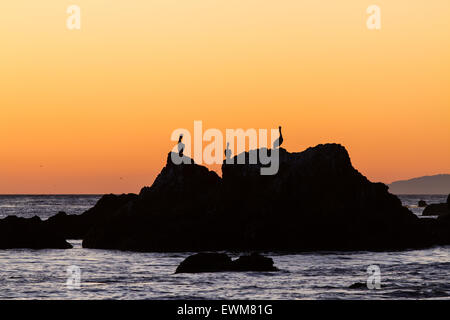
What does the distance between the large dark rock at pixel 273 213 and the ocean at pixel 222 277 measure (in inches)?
159

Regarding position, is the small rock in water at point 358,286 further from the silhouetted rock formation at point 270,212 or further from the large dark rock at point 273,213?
the large dark rock at point 273,213

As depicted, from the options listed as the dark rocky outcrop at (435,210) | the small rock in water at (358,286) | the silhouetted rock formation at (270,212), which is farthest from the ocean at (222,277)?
the dark rocky outcrop at (435,210)

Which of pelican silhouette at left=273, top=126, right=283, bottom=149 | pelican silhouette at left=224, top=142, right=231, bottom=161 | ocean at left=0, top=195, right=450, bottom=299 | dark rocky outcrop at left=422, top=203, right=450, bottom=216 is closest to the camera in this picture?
ocean at left=0, top=195, right=450, bottom=299

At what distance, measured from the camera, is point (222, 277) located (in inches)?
1786

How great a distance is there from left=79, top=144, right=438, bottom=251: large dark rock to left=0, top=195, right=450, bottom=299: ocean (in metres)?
4.03

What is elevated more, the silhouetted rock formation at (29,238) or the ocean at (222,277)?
the silhouetted rock formation at (29,238)

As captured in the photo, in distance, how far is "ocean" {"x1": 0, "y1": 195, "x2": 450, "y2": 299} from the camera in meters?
38.6

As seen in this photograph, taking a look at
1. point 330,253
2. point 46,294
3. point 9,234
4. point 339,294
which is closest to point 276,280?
point 339,294

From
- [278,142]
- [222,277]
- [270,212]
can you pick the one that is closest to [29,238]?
[270,212]

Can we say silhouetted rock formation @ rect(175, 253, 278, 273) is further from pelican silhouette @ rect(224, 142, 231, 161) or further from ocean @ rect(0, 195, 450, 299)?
pelican silhouette @ rect(224, 142, 231, 161)

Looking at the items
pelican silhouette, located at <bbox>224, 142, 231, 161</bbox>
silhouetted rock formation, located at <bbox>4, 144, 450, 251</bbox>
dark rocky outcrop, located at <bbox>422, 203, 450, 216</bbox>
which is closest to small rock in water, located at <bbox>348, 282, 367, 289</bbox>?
silhouetted rock formation, located at <bbox>4, 144, 450, 251</bbox>

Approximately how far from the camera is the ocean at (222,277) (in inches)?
1521

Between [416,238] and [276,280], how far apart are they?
30491 mm
